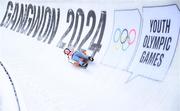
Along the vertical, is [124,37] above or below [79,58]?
above

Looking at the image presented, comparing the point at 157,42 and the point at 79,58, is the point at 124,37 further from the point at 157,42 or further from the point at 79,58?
the point at 157,42

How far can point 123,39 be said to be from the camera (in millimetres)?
4887

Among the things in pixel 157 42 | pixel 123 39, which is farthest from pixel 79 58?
pixel 157 42

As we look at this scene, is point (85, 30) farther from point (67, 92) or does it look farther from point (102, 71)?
point (67, 92)

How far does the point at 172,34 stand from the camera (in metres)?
3.84

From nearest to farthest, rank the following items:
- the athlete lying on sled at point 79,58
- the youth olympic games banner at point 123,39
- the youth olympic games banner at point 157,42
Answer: the youth olympic games banner at point 157,42 < the youth olympic games banner at point 123,39 < the athlete lying on sled at point 79,58

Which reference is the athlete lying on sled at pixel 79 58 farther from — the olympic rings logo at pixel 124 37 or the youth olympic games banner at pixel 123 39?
the olympic rings logo at pixel 124 37

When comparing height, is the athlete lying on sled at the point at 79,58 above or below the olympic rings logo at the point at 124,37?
below

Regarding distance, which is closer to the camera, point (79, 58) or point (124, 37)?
point (124, 37)

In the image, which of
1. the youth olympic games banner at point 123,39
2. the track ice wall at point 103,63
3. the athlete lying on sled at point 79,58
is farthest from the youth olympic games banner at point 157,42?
the athlete lying on sled at point 79,58

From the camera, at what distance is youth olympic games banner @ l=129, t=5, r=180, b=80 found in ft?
12.5

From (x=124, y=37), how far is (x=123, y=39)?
26 mm

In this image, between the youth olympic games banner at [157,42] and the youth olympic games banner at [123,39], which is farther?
the youth olympic games banner at [123,39]

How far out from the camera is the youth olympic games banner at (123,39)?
4.60 metres
